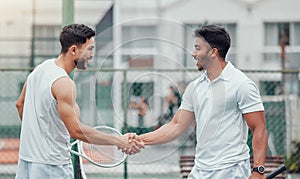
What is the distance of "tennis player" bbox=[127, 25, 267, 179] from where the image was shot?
494 centimetres

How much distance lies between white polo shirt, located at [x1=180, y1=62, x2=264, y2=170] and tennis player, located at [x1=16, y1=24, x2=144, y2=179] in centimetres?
67

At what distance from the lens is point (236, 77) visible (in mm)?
5051

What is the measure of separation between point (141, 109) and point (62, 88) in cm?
348

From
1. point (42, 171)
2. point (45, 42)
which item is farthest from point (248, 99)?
point (45, 42)

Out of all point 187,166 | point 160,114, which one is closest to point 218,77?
point 187,166

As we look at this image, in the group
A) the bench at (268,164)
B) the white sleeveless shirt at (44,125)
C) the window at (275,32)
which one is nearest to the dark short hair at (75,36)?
the white sleeveless shirt at (44,125)

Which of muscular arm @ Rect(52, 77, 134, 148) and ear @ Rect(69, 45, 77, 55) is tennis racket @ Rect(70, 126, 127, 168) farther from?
ear @ Rect(69, 45, 77, 55)

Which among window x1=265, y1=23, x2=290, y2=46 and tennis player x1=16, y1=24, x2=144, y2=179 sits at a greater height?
window x1=265, y1=23, x2=290, y2=46

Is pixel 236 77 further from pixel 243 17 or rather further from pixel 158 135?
pixel 243 17

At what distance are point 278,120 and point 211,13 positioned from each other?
41.9 feet

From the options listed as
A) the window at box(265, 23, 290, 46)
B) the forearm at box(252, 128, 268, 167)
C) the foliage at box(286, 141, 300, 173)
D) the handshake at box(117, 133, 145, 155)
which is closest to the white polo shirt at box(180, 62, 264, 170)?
the forearm at box(252, 128, 268, 167)

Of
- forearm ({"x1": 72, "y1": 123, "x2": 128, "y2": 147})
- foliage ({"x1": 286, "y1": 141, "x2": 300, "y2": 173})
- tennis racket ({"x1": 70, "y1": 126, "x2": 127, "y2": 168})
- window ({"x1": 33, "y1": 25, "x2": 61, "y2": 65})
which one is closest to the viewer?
forearm ({"x1": 72, "y1": 123, "x2": 128, "y2": 147})

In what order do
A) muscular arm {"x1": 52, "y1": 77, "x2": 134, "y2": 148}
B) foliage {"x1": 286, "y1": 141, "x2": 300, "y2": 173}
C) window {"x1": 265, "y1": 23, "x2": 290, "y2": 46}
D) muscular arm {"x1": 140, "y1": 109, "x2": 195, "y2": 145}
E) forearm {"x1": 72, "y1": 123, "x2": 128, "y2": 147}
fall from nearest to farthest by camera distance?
muscular arm {"x1": 52, "y1": 77, "x2": 134, "y2": 148} < forearm {"x1": 72, "y1": 123, "x2": 128, "y2": 147} < muscular arm {"x1": 140, "y1": 109, "x2": 195, "y2": 145} < foliage {"x1": 286, "y1": 141, "x2": 300, "y2": 173} < window {"x1": 265, "y1": 23, "x2": 290, "y2": 46}

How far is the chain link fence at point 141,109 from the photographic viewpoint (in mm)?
8625
